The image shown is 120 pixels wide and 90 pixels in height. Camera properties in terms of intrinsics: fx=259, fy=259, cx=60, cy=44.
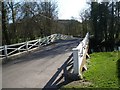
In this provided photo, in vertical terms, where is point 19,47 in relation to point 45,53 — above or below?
above

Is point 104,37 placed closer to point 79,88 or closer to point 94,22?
point 94,22

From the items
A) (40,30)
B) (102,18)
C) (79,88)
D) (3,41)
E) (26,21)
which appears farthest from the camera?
(102,18)

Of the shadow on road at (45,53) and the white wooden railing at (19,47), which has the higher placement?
the white wooden railing at (19,47)

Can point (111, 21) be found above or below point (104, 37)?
above

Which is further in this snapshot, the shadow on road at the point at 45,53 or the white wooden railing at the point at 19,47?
the shadow on road at the point at 45,53

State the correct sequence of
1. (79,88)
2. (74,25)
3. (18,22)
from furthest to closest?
(74,25) < (18,22) < (79,88)

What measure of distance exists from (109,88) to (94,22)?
4678cm

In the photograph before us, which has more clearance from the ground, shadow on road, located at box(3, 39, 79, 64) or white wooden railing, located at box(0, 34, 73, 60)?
white wooden railing, located at box(0, 34, 73, 60)

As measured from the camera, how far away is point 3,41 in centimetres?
2806

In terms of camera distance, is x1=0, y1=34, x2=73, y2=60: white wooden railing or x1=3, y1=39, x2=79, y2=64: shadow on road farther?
x1=3, y1=39, x2=79, y2=64: shadow on road

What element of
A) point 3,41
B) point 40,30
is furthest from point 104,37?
point 3,41

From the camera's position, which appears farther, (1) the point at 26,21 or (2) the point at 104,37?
(2) the point at 104,37

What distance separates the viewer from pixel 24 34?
40.0 metres

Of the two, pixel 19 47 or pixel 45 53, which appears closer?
pixel 19 47
